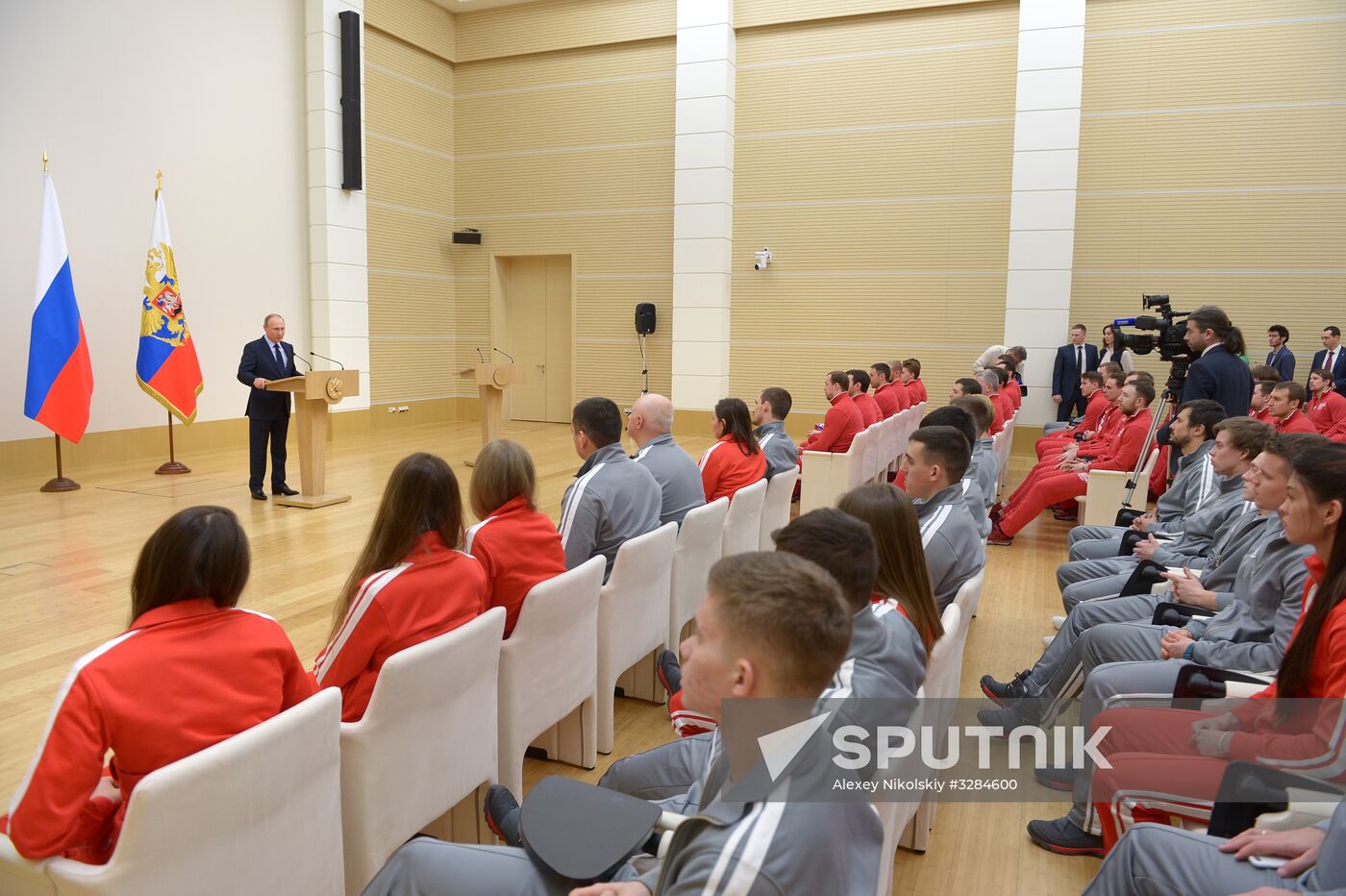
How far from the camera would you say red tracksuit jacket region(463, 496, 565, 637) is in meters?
2.67

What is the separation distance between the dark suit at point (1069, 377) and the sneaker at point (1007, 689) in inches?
286

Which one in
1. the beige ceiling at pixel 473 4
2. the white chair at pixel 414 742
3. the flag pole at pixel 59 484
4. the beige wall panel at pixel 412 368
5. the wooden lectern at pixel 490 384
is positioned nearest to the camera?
the white chair at pixel 414 742

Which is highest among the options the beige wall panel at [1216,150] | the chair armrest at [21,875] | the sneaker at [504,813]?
the beige wall panel at [1216,150]

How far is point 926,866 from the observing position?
2557 mm

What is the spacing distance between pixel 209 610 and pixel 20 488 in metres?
7.22

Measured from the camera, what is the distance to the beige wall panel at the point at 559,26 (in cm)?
1180

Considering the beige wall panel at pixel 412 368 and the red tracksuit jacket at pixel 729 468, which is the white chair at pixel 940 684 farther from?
the beige wall panel at pixel 412 368

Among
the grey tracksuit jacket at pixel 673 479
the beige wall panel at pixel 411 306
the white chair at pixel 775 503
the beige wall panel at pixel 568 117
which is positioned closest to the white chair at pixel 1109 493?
the white chair at pixel 775 503

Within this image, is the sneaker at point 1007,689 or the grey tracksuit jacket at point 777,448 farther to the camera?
the grey tracksuit jacket at point 777,448

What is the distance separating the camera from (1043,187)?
10.1 metres

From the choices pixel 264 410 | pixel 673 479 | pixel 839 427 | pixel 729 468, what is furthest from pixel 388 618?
pixel 264 410

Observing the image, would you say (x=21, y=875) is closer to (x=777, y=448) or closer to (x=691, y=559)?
(x=691, y=559)

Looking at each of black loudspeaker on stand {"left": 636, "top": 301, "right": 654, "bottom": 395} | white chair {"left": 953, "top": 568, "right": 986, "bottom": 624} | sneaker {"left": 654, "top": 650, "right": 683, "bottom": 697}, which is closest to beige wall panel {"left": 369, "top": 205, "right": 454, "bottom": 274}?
black loudspeaker on stand {"left": 636, "top": 301, "right": 654, "bottom": 395}

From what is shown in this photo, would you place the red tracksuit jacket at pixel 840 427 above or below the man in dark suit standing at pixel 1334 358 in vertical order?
below
